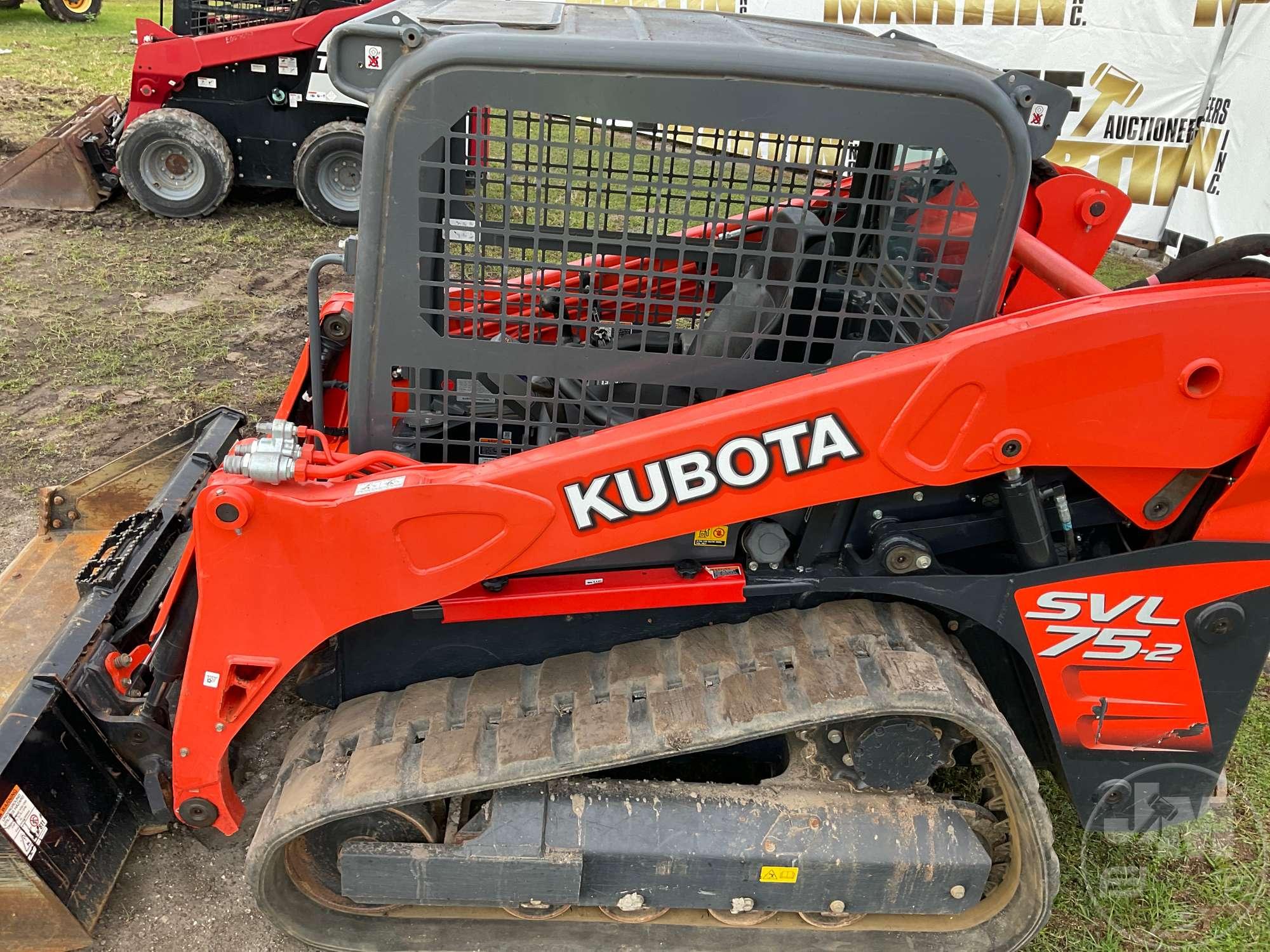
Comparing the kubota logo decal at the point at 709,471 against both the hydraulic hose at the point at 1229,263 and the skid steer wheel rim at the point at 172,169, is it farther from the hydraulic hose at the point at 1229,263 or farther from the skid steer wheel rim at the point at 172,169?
the skid steer wheel rim at the point at 172,169

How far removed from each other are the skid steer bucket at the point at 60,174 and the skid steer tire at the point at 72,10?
12474 millimetres

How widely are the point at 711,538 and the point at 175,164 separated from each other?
7.39 metres

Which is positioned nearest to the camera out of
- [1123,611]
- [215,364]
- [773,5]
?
[1123,611]

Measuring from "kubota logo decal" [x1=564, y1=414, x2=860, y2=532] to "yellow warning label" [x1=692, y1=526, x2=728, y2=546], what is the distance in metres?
0.30

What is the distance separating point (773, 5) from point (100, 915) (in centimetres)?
974

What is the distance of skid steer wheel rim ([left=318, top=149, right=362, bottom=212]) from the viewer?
7.91 m

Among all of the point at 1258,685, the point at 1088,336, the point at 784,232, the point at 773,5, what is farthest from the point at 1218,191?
the point at 1088,336

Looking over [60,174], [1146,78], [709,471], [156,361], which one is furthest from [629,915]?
[1146,78]

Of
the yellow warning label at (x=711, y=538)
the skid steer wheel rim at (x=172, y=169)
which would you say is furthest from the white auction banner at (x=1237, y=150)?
the skid steer wheel rim at (x=172, y=169)

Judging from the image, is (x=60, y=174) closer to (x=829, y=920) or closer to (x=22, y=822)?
(x=22, y=822)

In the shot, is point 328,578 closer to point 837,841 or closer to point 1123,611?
point 837,841

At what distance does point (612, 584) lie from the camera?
2354 mm

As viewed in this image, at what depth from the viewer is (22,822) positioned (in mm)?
2254

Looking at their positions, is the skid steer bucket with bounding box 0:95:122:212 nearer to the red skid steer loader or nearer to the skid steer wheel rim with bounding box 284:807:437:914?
the red skid steer loader
